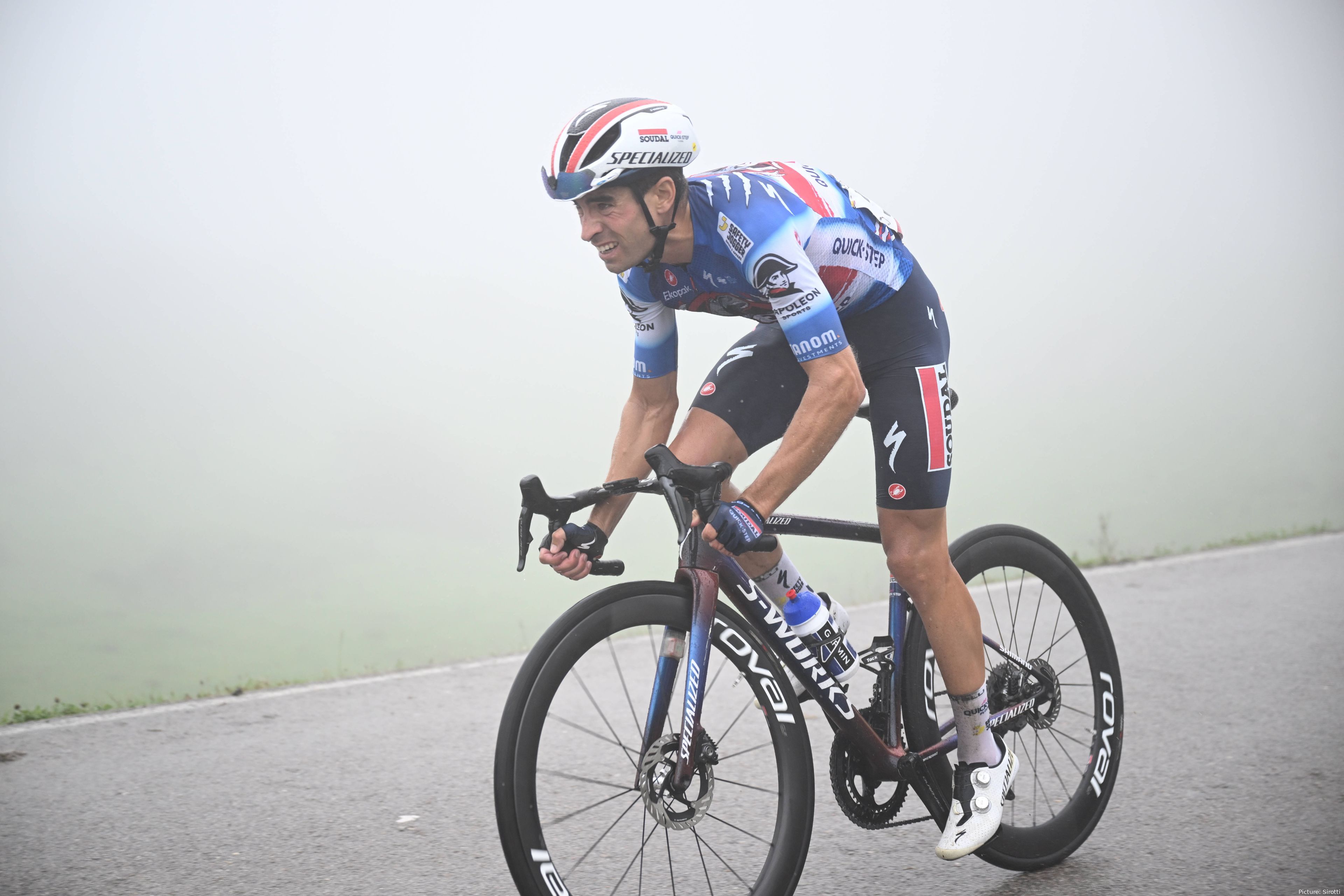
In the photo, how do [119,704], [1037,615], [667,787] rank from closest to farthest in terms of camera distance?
[667,787], [1037,615], [119,704]

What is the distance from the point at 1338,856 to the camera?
3092mm

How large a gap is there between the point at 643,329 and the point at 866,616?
3496 millimetres

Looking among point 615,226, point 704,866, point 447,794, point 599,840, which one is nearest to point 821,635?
point 704,866

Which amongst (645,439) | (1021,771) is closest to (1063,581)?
(1021,771)

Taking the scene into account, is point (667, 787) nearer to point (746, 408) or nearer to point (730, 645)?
point (730, 645)

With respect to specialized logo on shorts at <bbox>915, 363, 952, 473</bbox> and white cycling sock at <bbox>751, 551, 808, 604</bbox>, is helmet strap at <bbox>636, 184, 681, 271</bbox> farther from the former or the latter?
white cycling sock at <bbox>751, 551, 808, 604</bbox>

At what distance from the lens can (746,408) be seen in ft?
9.87

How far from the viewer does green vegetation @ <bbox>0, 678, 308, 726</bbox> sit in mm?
4703

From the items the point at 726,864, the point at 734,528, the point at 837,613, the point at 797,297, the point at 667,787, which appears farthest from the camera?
the point at 837,613

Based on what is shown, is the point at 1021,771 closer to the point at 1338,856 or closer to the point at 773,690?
the point at 1338,856

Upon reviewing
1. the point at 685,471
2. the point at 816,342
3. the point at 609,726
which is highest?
the point at 816,342

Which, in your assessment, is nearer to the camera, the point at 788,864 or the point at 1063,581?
the point at 788,864

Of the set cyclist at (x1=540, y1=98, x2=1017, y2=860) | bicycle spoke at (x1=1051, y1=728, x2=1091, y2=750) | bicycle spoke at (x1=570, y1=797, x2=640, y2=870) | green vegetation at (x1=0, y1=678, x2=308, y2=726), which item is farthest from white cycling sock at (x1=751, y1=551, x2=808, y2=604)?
green vegetation at (x1=0, y1=678, x2=308, y2=726)

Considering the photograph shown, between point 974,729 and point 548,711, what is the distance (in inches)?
46.3
